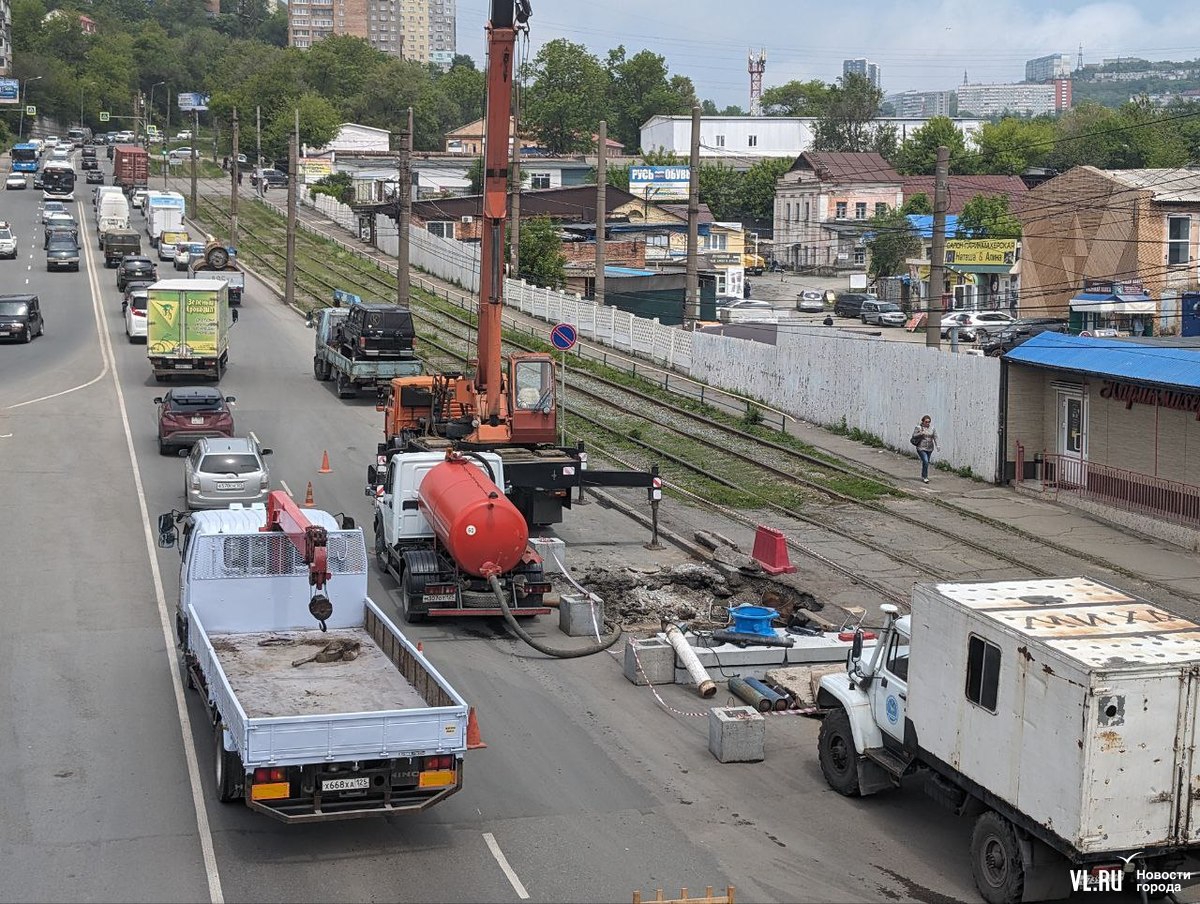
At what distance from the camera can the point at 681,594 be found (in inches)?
907

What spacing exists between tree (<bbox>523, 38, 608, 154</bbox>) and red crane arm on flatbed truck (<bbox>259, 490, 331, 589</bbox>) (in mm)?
148112

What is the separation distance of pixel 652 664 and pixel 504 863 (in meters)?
5.95

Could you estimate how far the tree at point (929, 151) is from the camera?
428 feet

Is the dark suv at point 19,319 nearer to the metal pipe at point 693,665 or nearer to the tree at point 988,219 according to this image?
the metal pipe at point 693,665

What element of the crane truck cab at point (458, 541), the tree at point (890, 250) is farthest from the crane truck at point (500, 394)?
the tree at point (890, 250)

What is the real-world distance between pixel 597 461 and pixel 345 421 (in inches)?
309

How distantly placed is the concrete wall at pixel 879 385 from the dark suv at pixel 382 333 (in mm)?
10707

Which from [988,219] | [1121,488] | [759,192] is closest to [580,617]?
[1121,488]

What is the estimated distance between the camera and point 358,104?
177500 millimetres

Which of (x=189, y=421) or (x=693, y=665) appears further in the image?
(x=189, y=421)

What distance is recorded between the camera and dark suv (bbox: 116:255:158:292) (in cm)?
6247

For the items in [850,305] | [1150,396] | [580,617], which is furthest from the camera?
[850,305]

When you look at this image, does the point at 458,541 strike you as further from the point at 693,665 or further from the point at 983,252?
the point at 983,252

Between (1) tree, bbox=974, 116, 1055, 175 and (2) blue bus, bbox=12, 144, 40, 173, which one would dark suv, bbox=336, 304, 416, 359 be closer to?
(2) blue bus, bbox=12, 144, 40, 173
